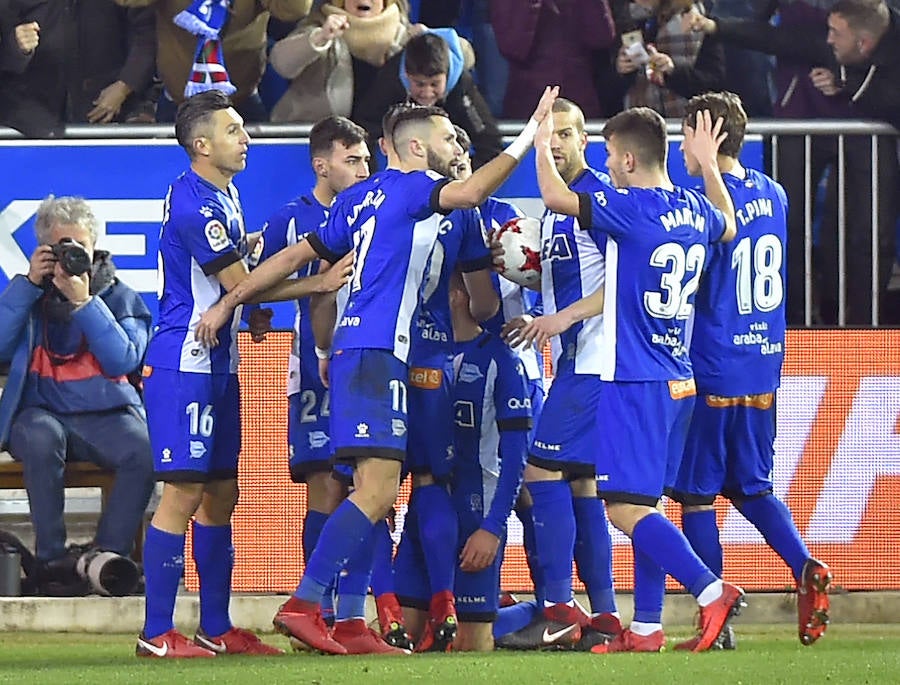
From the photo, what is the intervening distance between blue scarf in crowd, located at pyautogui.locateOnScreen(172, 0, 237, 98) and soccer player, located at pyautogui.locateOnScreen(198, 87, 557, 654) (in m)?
Result: 2.85

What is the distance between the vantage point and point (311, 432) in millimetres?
9281

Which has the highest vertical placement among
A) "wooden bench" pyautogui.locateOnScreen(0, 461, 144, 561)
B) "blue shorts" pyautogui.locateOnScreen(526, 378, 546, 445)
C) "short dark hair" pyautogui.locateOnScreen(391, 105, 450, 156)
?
"short dark hair" pyautogui.locateOnScreen(391, 105, 450, 156)

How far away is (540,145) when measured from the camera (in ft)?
27.3

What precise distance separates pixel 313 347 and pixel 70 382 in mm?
1846

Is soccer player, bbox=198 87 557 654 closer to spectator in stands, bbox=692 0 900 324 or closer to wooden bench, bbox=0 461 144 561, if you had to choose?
wooden bench, bbox=0 461 144 561

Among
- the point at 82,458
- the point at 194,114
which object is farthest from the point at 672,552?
the point at 82,458

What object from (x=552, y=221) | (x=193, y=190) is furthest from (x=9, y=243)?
(x=552, y=221)

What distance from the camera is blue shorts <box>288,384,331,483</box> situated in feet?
30.4

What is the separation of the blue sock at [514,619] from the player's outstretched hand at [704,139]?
204 centimetres

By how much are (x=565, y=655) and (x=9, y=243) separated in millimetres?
4310

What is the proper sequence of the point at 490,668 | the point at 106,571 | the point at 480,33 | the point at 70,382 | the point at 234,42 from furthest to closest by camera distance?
the point at 480,33 → the point at 234,42 → the point at 70,382 → the point at 106,571 → the point at 490,668

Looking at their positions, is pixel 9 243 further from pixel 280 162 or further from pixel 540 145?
pixel 540 145

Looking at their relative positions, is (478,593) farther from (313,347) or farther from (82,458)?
(82,458)

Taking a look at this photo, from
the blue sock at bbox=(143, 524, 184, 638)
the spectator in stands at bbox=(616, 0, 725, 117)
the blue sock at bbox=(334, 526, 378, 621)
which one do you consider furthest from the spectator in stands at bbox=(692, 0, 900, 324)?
the blue sock at bbox=(143, 524, 184, 638)
